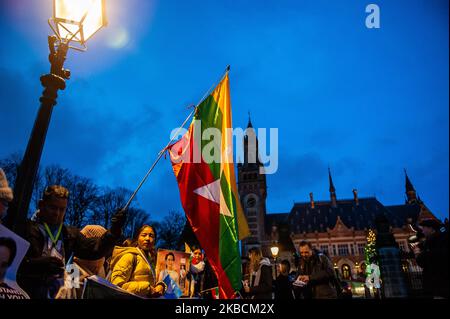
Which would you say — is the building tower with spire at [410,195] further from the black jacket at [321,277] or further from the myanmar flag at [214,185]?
the myanmar flag at [214,185]

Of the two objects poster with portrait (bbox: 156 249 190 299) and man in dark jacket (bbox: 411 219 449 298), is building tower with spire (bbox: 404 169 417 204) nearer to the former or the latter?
poster with portrait (bbox: 156 249 190 299)

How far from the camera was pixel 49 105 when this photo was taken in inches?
157

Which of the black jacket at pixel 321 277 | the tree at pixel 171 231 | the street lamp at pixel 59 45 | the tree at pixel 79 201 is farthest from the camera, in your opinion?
the tree at pixel 171 231

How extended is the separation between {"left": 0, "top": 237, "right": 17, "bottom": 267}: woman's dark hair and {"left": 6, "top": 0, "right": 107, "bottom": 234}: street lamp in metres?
1.35

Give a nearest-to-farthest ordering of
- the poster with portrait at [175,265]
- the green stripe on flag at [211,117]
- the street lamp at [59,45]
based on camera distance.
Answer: the street lamp at [59,45]
the green stripe on flag at [211,117]
the poster with portrait at [175,265]

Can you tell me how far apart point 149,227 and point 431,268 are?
4193mm

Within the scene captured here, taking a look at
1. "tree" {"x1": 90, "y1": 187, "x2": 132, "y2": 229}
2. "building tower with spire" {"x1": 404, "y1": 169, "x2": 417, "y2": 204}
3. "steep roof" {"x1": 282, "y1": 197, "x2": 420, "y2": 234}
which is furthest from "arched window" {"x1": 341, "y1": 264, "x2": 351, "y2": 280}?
"tree" {"x1": 90, "y1": 187, "x2": 132, "y2": 229}

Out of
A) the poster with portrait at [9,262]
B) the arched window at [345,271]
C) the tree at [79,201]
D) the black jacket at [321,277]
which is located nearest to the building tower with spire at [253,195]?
the arched window at [345,271]

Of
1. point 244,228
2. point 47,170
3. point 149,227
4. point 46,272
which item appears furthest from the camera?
point 47,170

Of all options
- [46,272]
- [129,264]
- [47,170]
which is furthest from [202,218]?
[47,170]

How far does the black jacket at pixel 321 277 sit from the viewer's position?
17.6 feet

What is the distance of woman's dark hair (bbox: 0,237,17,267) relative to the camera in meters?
2.25

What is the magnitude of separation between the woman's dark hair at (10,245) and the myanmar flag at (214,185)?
3.05m
